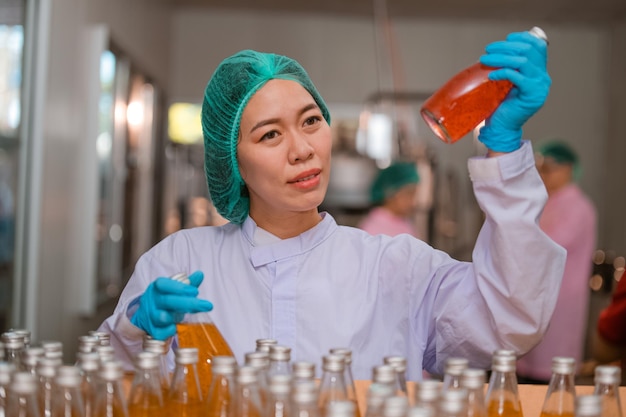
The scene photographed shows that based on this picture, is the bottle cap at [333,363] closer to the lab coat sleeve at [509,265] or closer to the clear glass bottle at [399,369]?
the clear glass bottle at [399,369]

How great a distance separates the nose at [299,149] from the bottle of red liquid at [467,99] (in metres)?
0.22

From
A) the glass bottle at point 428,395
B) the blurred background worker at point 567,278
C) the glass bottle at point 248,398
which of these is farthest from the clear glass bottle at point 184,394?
the blurred background worker at point 567,278

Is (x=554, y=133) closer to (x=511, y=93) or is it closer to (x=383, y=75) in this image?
(x=383, y=75)

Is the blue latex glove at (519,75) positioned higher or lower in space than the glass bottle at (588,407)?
higher

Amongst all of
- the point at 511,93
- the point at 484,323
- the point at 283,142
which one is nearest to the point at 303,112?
the point at 283,142

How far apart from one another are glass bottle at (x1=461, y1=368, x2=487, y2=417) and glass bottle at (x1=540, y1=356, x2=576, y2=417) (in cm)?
13

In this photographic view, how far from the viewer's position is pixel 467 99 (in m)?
1.30

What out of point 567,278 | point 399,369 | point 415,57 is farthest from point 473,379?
point 415,57

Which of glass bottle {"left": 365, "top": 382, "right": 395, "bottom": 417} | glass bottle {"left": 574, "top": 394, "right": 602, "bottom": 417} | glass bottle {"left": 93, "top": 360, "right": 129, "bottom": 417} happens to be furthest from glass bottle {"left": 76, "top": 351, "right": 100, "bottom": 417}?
glass bottle {"left": 574, "top": 394, "right": 602, "bottom": 417}

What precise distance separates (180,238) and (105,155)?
279cm

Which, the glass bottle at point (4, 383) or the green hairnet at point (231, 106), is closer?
the glass bottle at point (4, 383)

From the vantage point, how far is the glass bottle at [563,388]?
3.54 feet

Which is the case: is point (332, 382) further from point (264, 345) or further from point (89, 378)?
point (89, 378)

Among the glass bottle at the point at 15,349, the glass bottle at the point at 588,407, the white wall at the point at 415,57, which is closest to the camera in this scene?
the glass bottle at the point at 588,407
